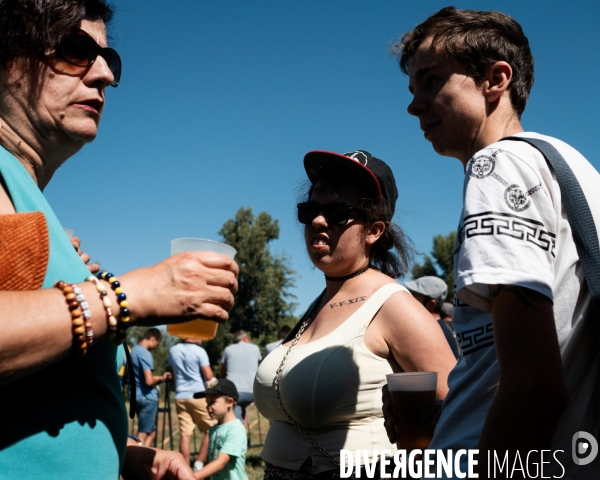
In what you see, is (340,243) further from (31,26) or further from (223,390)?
(223,390)

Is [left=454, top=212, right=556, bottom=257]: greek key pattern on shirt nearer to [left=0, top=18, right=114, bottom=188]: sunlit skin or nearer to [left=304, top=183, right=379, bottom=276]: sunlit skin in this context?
[left=0, top=18, right=114, bottom=188]: sunlit skin

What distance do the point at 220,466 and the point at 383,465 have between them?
3988 mm

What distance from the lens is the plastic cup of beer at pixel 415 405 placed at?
Result: 1896mm

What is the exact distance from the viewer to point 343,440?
2477 mm

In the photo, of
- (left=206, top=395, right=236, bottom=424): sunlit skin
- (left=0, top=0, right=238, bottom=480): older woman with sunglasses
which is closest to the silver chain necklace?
(left=0, top=0, right=238, bottom=480): older woman with sunglasses

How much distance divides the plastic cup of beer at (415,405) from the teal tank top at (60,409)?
91 cm

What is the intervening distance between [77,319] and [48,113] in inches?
29.8

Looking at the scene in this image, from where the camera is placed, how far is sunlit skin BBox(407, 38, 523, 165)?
190 centimetres

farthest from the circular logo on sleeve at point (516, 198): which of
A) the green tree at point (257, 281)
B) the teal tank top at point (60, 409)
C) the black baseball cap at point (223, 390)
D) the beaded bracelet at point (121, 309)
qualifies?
the green tree at point (257, 281)

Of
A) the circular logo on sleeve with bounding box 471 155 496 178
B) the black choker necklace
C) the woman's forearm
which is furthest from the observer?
the black choker necklace

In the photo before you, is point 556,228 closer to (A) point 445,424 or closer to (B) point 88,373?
(A) point 445,424

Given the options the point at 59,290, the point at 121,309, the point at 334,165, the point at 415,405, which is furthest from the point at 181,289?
the point at 334,165

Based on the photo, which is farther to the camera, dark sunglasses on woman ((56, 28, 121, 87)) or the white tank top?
the white tank top

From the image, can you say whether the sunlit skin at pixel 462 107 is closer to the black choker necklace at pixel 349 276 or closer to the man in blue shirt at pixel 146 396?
the black choker necklace at pixel 349 276
